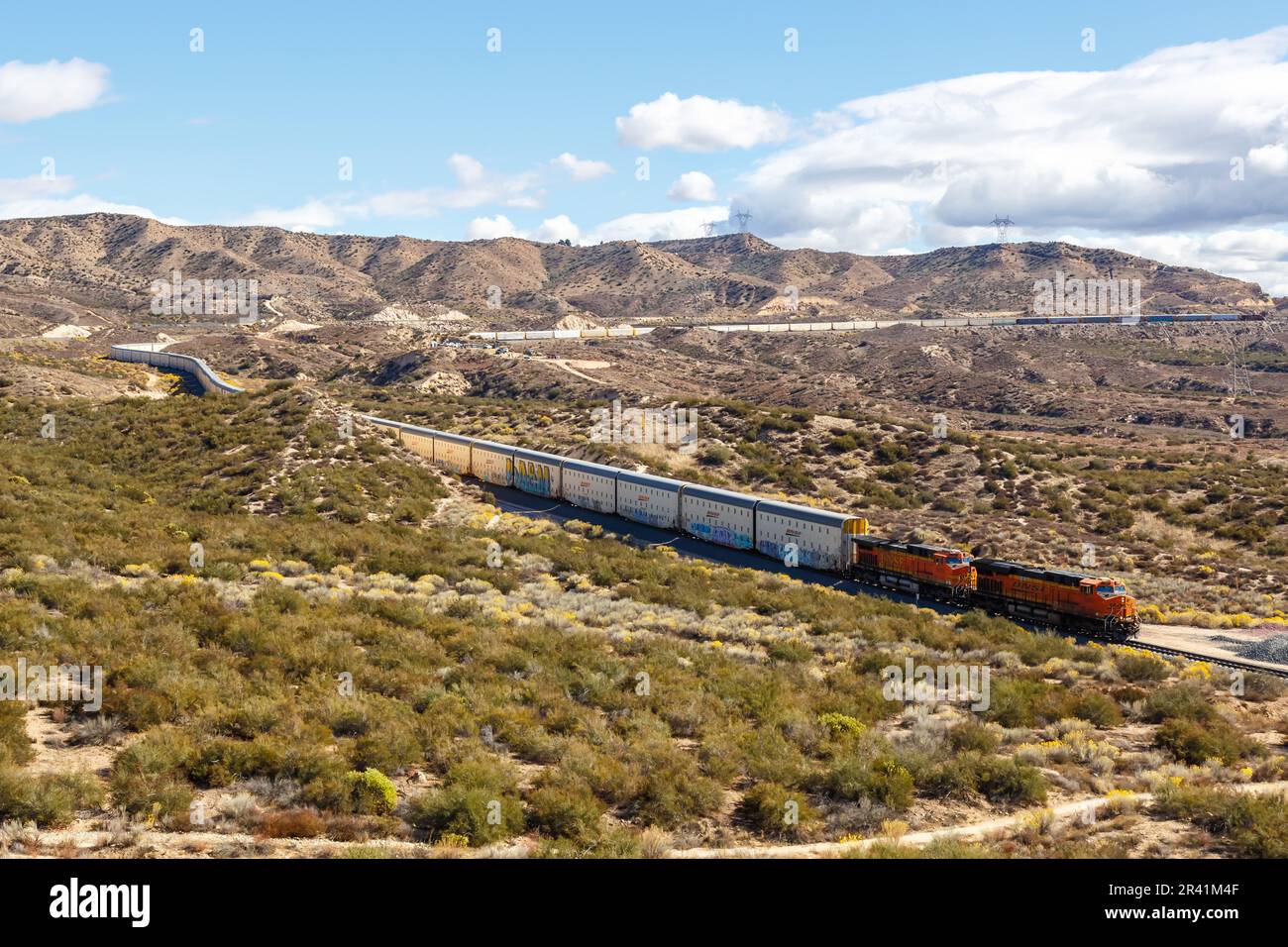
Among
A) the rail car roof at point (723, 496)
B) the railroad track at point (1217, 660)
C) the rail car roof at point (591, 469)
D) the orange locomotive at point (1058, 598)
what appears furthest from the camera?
the rail car roof at point (591, 469)

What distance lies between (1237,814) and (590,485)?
43.2 m

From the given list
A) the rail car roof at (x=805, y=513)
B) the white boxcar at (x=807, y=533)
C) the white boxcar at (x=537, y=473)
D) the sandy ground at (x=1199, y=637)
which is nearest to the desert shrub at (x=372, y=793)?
the sandy ground at (x=1199, y=637)

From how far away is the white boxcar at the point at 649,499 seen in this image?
169ft

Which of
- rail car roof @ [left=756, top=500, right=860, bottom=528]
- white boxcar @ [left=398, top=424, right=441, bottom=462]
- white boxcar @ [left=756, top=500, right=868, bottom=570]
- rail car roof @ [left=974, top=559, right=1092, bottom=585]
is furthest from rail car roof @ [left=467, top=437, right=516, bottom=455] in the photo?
rail car roof @ [left=974, top=559, right=1092, bottom=585]

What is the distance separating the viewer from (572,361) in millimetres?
134750

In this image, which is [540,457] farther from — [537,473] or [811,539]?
[811,539]

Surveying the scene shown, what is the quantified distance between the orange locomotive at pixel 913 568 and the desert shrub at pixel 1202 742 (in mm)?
18000

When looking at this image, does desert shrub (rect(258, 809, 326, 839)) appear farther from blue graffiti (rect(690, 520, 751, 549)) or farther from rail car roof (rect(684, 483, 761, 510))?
blue graffiti (rect(690, 520, 751, 549))

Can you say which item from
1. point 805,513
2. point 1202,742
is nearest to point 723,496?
point 805,513

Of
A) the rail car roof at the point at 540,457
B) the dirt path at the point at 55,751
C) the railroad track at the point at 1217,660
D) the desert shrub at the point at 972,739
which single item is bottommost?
the railroad track at the point at 1217,660

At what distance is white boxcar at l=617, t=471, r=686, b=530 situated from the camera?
5159 cm

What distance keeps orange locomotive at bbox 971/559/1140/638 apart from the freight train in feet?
0.13

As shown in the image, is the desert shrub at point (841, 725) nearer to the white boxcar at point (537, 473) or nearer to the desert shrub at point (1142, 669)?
the desert shrub at point (1142, 669)
